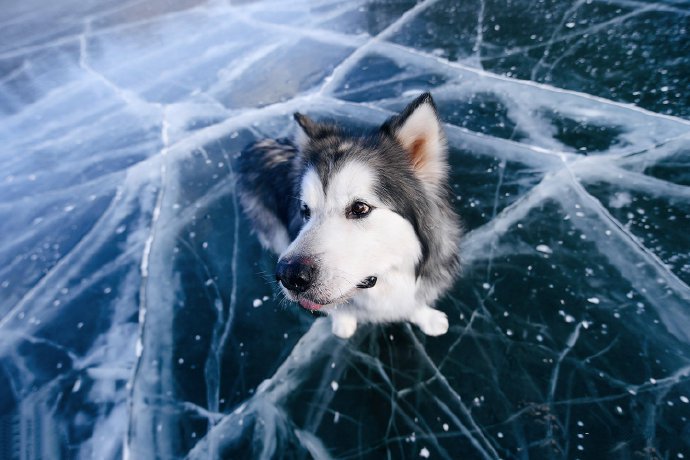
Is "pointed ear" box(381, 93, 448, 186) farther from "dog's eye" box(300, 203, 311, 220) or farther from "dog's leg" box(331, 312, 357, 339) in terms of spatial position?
"dog's leg" box(331, 312, 357, 339)

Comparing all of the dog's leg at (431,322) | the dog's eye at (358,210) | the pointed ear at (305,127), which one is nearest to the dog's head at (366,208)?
the dog's eye at (358,210)

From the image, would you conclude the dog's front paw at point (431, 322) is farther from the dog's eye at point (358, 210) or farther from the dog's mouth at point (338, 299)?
the dog's eye at point (358, 210)

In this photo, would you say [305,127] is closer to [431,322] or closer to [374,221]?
[374,221]

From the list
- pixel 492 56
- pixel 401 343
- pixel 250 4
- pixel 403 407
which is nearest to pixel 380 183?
pixel 401 343

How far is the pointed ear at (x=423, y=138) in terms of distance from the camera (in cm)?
169

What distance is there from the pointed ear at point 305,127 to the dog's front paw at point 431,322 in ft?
3.97

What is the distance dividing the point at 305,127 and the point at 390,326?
1.32 m

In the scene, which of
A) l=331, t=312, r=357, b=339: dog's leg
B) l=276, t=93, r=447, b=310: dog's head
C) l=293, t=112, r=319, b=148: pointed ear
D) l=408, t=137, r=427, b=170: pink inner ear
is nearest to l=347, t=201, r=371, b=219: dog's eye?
l=276, t=93, r=447, b=310: dog's head

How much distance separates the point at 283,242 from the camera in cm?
264

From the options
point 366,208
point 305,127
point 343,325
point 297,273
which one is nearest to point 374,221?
point 366,208

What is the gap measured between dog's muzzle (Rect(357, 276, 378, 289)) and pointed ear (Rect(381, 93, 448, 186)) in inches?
21.6

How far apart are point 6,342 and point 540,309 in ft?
12.2

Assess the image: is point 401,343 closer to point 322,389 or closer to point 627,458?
point 322,389

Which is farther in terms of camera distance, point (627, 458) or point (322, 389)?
point (322, 389)
